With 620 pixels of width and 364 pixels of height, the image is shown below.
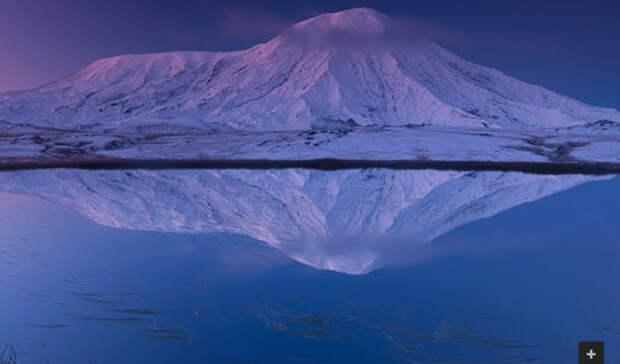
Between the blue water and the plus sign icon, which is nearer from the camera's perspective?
the plus sign icon

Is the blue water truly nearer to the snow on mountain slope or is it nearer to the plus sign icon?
the plus sign icon

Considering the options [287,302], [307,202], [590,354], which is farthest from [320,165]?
[590,354]

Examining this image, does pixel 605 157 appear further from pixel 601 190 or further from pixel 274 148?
pixel 274 148

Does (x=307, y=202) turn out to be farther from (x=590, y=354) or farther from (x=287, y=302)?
(x=590, y=354)

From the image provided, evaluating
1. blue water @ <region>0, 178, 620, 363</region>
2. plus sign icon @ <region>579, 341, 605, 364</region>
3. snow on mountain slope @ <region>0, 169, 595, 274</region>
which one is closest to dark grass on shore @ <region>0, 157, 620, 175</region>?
snow on mountain slope @ <region>0, 169, 595, 274</region>

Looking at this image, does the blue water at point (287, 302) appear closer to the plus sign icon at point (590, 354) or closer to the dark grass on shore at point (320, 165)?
the plus sign icon at point (590, 354)
